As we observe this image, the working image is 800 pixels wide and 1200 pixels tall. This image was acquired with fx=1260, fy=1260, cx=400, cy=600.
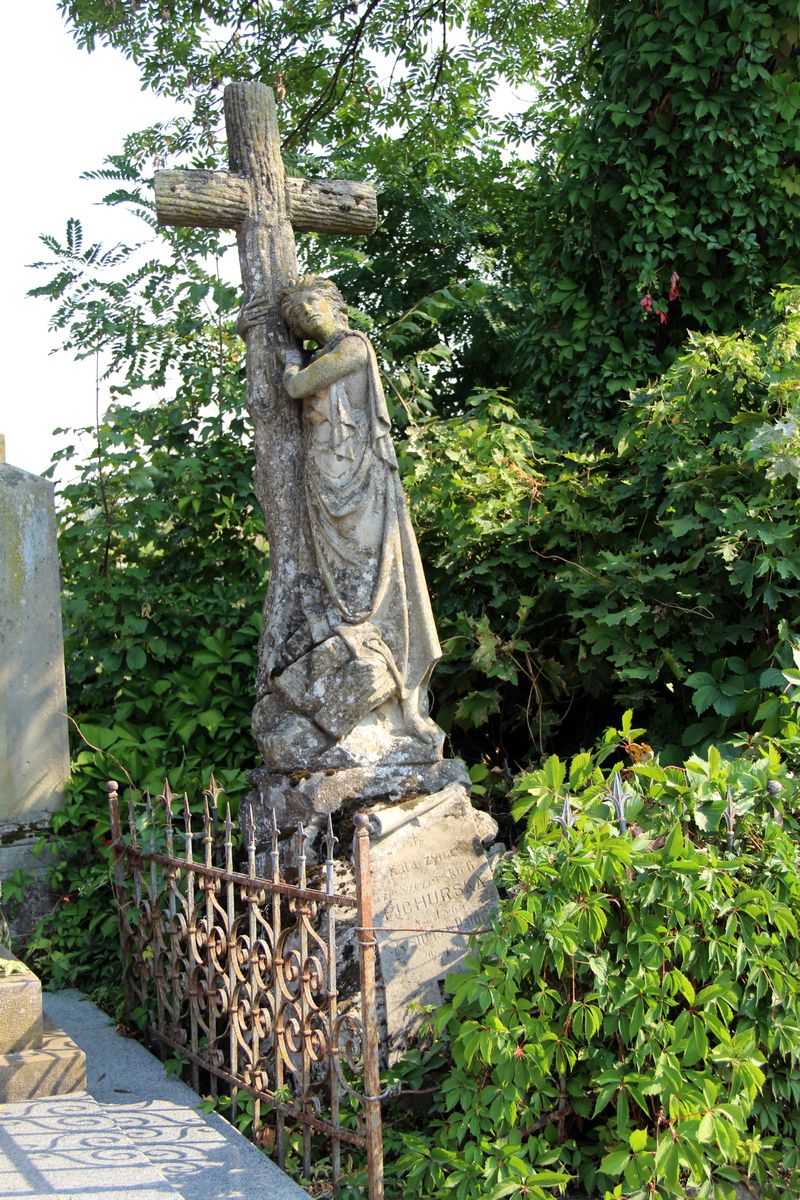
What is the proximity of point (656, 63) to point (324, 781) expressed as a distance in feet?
17.5

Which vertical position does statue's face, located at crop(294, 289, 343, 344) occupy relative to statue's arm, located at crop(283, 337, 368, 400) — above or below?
above

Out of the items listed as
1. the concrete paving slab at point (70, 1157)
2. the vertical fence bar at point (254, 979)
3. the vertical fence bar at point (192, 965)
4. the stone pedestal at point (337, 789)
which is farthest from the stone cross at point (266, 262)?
the concrete paving slab at point (70, 1157)

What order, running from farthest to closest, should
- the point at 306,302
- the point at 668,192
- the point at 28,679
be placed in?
the point at 668,192 < the point at 28,679 < the point at 306,302

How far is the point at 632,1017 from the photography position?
3613 millimetres

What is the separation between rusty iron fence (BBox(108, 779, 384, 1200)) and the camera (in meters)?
3.76

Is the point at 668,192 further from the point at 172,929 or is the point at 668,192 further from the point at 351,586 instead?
the point at 172,929

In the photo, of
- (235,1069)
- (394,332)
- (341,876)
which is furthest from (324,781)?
(394,332)

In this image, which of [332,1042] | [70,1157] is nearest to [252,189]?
[332,1042]

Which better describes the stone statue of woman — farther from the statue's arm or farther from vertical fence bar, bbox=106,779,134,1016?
vertical fence bar, bbox=106,779,134,1016

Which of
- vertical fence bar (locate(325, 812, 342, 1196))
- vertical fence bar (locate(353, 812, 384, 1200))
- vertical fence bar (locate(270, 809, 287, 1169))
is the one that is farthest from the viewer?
vertical fence bar (locate(270, 809, 287, 1169))

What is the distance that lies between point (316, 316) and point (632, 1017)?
9.40 feet

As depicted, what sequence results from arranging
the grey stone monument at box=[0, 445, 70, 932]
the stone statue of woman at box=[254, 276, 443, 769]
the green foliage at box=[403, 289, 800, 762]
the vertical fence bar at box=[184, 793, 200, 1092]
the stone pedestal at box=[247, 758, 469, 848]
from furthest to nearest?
the grey stone monument at box=[0, 445, 70, 932] → the green foliage at box=[403, 289, 800, 762] → the stone statue of woman at box=[254, 276, 443, 769] → the stone pedestal at box=[247, 758, 469, 848] → the vertical fence bar at box=[184, 793, 200, 1092]

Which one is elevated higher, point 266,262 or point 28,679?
point 266,262

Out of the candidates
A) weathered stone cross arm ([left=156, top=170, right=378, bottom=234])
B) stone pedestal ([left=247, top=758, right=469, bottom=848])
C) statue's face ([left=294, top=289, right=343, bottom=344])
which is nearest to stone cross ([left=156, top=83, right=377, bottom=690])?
weathered stone cross arm ([left=156, top=170, right=378, bottom=234])
